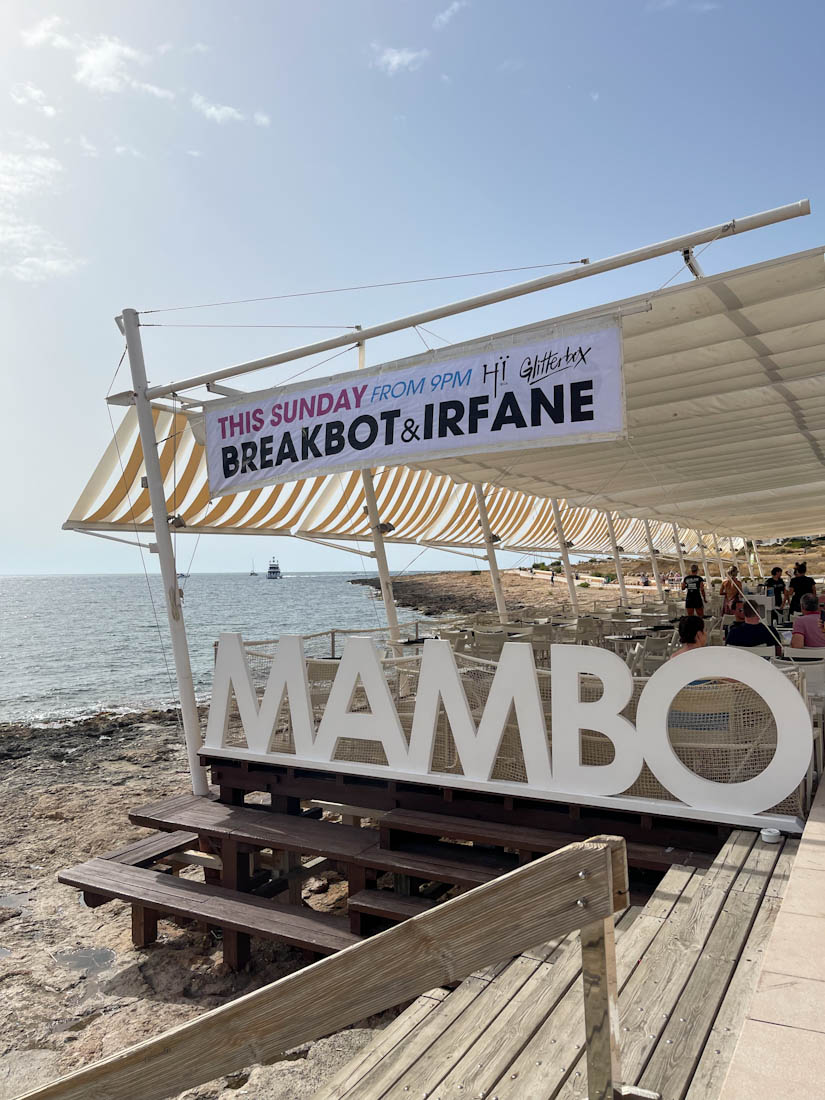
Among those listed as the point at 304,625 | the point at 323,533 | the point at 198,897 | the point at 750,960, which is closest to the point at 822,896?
the point at 750,960

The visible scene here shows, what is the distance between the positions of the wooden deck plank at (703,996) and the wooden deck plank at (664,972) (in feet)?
0.08

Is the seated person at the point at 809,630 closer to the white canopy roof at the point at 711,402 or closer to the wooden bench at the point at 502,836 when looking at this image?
the white canopy roof at the point at 711,402

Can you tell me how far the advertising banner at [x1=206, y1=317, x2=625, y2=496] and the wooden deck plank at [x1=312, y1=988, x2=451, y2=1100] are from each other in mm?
3515

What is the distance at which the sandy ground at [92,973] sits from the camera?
4.58 meters

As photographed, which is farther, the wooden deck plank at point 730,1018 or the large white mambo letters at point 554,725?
the large white mambo letters at point 554,725

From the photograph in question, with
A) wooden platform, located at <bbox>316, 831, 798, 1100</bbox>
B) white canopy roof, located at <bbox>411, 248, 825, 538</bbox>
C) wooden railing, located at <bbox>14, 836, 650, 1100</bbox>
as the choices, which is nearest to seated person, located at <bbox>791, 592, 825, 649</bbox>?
white canopy roof, located at <bbox>411, 248, 825, 538</bbox>

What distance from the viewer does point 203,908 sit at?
18.7 feet

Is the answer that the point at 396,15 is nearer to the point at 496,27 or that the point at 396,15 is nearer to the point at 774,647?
the point at 496,27

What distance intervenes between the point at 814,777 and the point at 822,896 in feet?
6.48

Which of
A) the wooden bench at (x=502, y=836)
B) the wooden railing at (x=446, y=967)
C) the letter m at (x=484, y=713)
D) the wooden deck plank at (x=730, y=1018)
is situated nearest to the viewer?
the wooden railing at (x=446, y=967)

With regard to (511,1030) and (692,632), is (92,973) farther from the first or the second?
(692,632)

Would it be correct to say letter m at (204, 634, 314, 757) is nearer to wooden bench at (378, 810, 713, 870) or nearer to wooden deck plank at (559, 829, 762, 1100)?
wooden bench at (378, 810, 713, 870)

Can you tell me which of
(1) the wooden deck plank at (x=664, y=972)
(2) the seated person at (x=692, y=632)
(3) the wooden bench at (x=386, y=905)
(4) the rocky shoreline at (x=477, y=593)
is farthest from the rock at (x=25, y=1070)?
(4) the rocky shoreline at (x=477, y=593)

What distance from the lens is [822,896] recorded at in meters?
3.04
